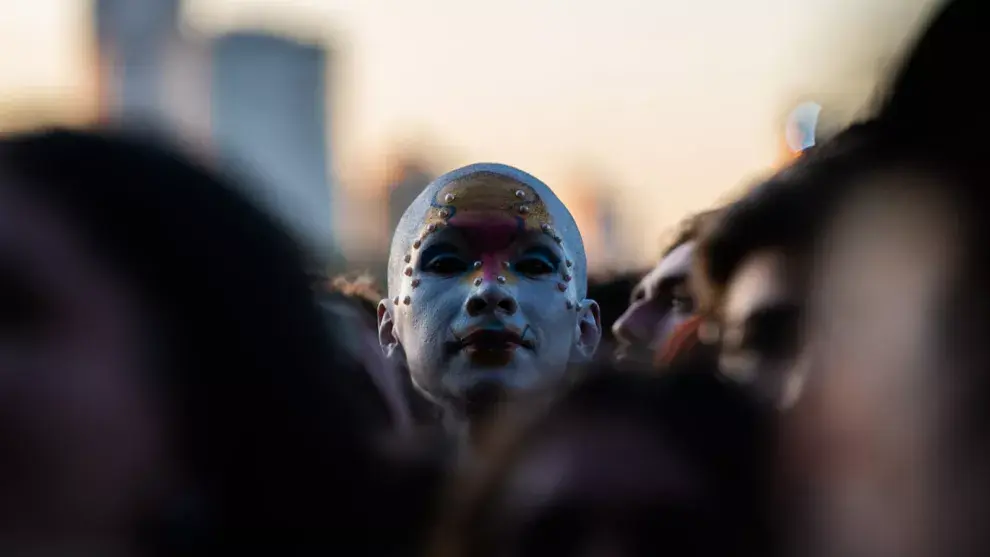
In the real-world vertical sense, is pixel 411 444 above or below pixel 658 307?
above

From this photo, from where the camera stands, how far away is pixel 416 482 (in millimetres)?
1465

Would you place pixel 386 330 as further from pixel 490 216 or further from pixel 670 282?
pixel 670 282

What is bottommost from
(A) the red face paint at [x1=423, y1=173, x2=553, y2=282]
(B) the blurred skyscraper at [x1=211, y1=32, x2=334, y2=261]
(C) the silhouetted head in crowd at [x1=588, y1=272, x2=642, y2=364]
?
(B) the blurred skyscraper at [x1=211, y1=32, x2=334, y2=261]

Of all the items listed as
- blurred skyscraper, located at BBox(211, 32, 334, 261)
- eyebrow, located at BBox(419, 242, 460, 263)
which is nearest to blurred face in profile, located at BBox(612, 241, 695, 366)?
eyebrow, located at BBox(419, 242, 460, 263)

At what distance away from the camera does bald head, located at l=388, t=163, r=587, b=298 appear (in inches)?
123

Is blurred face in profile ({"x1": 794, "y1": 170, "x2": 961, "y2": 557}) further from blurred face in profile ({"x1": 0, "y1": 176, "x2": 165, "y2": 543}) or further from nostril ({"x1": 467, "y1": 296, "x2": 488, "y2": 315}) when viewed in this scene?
nostril ({"x1": 467, "y1": 296, "x2": 488, "y2": 315})

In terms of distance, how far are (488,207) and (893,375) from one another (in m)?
1.90

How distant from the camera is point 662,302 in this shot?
3363mm

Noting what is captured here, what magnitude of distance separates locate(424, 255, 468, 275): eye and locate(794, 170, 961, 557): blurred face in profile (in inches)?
70.7

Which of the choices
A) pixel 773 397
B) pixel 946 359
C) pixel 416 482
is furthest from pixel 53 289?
pixel 773 397

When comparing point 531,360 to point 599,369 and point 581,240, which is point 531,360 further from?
point 599,369

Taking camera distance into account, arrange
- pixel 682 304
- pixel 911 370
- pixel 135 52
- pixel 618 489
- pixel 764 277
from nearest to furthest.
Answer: pixel 911 370, pixel 618 489, pixel 764 277, pixel 682 304, pixel 135 52

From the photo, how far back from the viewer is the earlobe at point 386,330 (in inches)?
127

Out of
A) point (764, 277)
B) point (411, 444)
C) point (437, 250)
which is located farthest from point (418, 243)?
point (411, 444)
